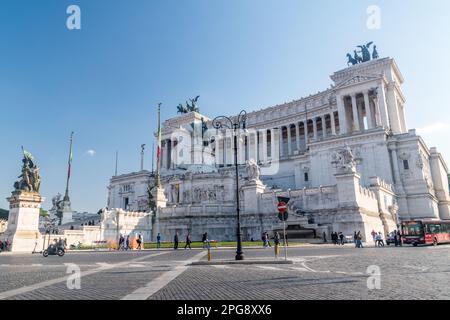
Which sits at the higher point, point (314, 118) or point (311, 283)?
point (314, 118)

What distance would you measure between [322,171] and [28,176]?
132ft

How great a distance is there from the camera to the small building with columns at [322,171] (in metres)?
34.0

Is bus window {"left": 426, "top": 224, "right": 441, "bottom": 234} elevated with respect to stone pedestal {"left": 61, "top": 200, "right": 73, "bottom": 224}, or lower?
lower

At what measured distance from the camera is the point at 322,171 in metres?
52.3

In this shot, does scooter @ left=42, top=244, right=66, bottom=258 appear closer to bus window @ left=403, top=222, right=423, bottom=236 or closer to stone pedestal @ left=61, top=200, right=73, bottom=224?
bus window @ left=403, top=222, right=423, bottom=236

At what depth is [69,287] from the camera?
841 cm

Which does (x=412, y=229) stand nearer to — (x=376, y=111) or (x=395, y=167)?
(x=395, y=167)

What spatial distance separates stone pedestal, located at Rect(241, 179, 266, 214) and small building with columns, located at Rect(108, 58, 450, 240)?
12cm

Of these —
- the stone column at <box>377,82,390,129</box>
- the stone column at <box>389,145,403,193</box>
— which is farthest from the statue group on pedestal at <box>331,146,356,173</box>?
the stone column at <box>377,82,390,129</box>

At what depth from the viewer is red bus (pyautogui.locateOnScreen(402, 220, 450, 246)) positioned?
2610cm

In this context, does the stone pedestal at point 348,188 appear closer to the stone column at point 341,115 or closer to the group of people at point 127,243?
the group of people at point 127,243
